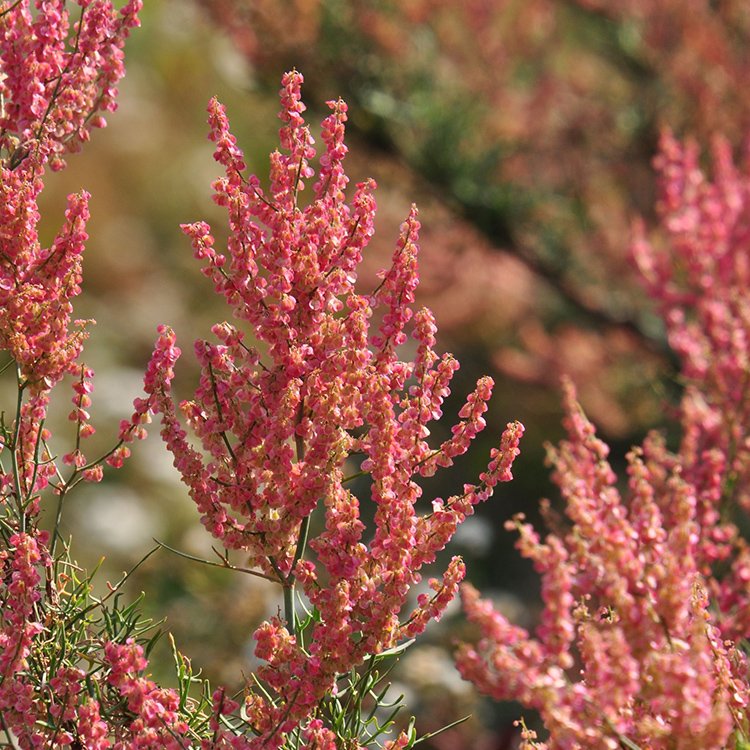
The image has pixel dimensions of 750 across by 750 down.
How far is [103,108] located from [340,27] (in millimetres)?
2996

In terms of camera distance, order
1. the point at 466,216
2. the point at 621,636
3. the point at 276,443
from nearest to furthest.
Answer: the point at 621,636
the point at 276,443
the point at 466,216

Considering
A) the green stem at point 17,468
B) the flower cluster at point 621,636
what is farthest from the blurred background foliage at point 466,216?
the flower cluster at point 621,636

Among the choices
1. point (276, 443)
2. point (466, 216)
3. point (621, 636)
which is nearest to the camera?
point (621, 636)

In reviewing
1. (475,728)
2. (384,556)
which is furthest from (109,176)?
(384,556)

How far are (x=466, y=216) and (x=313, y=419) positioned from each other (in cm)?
308

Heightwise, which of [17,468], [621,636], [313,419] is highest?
[313,419]

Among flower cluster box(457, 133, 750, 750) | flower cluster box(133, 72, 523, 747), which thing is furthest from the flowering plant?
flower cluster box(457, 133, 750, 750)

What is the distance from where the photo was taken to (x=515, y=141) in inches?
203

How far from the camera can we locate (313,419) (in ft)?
5.24

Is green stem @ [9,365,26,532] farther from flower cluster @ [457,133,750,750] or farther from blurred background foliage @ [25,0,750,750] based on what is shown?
blurred background foliage @ [25,0,750,750]

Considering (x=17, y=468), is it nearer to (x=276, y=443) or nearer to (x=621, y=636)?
(x=276, y=443)

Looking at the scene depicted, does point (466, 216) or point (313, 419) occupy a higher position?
point (466, 216)

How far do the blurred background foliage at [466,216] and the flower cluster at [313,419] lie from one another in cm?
230

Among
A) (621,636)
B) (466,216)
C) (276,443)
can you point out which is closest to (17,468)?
(276,443)
